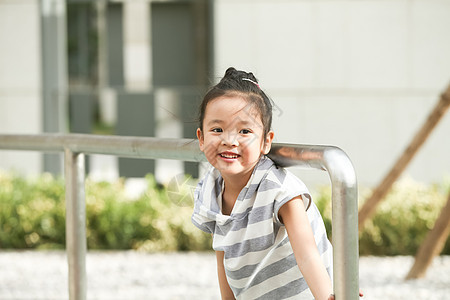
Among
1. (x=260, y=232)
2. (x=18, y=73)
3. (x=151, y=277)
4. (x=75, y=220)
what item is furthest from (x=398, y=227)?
(x=260, y=232)

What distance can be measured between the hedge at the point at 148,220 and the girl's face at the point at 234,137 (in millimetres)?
4918

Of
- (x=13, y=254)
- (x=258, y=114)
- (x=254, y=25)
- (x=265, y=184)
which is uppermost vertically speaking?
(x=254, y=25)

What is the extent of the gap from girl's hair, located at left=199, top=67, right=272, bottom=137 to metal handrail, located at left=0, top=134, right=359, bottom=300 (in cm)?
12

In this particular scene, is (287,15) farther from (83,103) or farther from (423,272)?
(423,272)

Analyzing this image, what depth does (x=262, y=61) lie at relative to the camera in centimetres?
870

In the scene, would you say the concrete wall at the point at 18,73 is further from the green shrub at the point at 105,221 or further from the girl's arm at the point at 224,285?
the girl's arm at the point at 224,285

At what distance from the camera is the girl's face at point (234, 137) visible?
6.12 ft

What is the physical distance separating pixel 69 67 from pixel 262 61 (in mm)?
2387

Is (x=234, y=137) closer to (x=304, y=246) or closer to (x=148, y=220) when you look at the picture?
(x=304, y=246)

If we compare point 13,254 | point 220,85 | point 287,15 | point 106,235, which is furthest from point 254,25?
point 220,85

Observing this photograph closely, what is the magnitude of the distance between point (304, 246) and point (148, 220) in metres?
5.38

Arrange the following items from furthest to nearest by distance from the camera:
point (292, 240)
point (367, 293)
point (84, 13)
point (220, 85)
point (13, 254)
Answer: point (84, 13) → point (13, 254) → point (367, 293) → point (220, 85) → point (292, 240)

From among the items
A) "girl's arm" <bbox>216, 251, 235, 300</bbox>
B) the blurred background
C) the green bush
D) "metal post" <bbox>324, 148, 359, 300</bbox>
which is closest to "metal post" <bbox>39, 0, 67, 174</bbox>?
the blurred background

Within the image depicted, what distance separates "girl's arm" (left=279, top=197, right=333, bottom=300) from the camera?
176 centimetres
